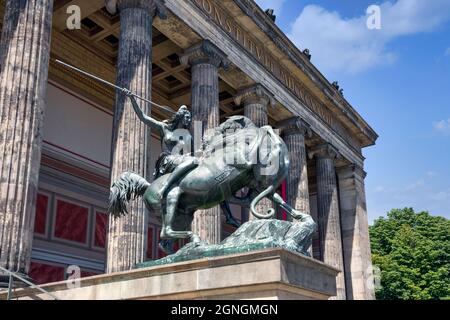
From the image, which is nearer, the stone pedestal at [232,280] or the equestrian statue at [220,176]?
the stone pedestal at [232,280]

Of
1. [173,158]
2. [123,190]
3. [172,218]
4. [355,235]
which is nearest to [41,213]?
[123,190]

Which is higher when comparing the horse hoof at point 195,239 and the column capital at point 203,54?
the column capital at point 203,54

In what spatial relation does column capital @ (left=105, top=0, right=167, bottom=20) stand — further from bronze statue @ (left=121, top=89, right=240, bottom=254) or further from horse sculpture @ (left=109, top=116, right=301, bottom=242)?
horse sculpture @ (left=109, top=116, right=301, bottom=242)

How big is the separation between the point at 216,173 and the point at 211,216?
354 inches

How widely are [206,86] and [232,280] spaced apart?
12.7 meters

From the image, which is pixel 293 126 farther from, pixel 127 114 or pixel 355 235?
pixel 127 114

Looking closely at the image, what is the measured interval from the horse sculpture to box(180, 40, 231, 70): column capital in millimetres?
11221

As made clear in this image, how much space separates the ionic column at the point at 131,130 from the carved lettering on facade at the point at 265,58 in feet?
11.9

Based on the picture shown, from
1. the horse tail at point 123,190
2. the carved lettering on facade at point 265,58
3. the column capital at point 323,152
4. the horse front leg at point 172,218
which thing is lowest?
the horse front leg at point 172,218

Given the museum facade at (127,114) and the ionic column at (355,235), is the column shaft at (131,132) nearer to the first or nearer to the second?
the museum facade at (127,114)

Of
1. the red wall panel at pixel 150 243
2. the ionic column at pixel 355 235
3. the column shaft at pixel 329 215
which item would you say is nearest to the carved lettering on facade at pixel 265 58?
the column shaft at pixel 329 215

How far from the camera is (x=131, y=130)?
1406cm

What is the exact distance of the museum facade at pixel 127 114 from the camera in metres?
11.5
